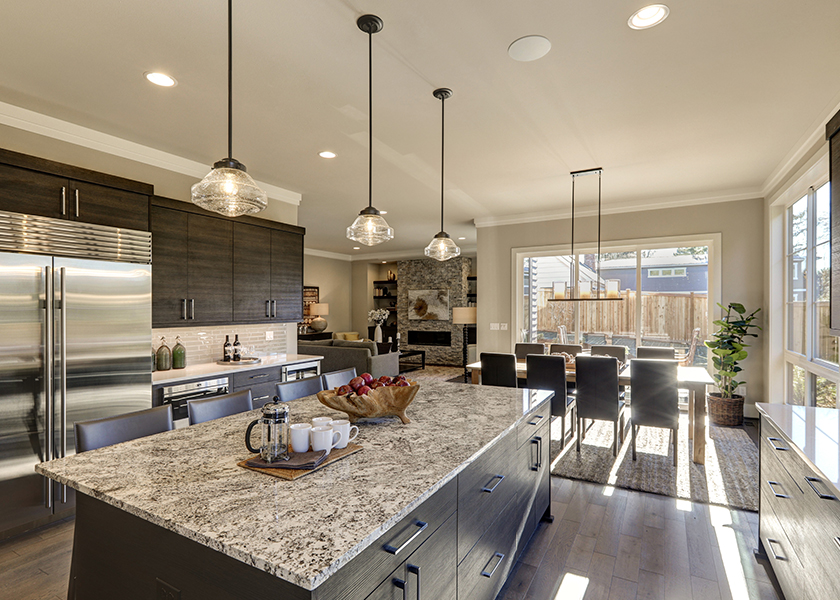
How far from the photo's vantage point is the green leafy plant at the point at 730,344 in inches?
187

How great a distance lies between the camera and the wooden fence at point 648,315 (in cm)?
550

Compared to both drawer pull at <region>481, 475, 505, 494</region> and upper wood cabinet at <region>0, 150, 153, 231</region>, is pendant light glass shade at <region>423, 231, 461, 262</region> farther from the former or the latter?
upper wood cabinet at <region>0, 150, 153, 231</region>

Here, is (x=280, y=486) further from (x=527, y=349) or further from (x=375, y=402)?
(x=527, y=349)

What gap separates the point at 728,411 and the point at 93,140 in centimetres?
674

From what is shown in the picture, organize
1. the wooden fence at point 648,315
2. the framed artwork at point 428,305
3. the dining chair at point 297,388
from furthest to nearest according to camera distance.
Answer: the framed artwork at point 428,305 → the wooden fence at point 648,315 → the dining chair at point 297,388

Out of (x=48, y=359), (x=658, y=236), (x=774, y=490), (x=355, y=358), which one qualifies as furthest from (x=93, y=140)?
(x=658, y=236)

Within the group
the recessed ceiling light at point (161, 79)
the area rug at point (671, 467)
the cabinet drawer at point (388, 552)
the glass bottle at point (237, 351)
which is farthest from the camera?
the glass bottle at point (237, 351)

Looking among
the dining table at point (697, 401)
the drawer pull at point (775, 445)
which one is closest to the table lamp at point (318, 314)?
the dining table at point (697, 401)

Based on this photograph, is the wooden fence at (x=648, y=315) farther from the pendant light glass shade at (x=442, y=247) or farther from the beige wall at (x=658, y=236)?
the pendant light glass shade at (x=442, y=247)

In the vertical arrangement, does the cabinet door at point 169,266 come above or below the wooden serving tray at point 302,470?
above

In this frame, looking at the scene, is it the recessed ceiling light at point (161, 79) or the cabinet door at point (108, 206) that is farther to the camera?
the cabinet door at point (108, 206)

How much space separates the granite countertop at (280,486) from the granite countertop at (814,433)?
1089 millimetres

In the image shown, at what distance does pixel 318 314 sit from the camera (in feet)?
31.7

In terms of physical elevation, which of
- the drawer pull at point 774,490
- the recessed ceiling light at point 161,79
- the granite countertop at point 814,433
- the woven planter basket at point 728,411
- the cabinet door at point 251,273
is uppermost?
the recessed ceiling light at point 161,79
